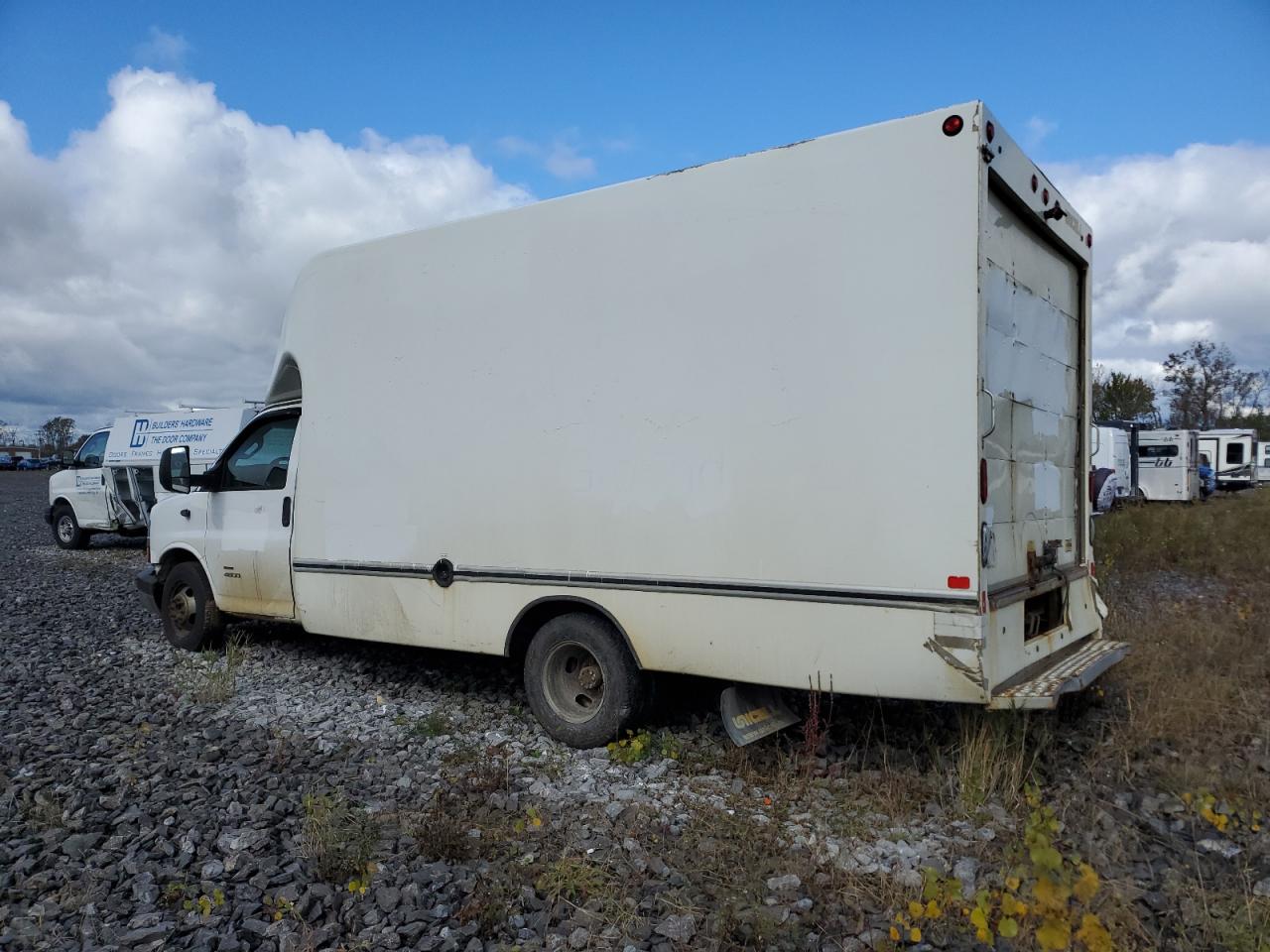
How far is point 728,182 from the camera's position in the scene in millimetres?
4254

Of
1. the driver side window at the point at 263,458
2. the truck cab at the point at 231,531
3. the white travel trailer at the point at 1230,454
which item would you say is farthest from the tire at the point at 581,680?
the white travel trailer at the point at 1230,454

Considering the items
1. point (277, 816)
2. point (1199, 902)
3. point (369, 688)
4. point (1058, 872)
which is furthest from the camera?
point (369, 688)

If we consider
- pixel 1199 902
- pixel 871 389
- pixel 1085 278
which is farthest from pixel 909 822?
pixel 1085 278

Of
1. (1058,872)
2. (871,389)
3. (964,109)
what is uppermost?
(964,109)

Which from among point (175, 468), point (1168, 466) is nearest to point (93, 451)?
point (175, 468)

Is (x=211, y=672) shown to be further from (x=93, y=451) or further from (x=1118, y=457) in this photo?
(x=1118, y=457)

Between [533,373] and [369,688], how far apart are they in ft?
9.16

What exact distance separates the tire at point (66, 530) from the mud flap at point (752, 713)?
1546 cm

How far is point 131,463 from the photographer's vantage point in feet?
49.9

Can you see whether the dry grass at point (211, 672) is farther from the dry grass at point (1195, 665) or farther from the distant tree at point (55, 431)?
the distant tree at point (55, 431)

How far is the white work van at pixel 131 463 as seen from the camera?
49.4 ft

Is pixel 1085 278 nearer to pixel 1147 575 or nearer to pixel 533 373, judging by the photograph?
pixel 533 373

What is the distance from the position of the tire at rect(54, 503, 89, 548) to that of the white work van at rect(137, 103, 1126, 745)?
492 inches

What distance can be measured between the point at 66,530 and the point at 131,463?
2.16 metres
